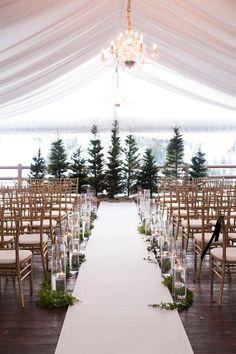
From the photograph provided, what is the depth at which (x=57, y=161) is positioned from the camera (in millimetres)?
12492

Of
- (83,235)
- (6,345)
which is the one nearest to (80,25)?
(83,235)

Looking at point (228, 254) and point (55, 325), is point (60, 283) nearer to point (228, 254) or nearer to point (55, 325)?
point (55, 325)

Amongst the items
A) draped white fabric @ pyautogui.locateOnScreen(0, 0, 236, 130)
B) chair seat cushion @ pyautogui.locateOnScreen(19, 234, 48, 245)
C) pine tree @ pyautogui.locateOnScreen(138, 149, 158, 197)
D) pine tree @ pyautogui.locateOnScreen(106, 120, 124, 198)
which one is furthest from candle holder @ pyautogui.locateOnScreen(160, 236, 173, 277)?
pine tree @ pyautogui.locateOnScreen(138, 149, 158, 197)

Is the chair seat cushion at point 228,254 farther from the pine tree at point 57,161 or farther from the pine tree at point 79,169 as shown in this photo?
the pine tree at point 57,161

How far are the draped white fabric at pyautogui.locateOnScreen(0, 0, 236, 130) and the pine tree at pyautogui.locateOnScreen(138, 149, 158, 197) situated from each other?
363 cm

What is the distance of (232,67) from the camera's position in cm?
722

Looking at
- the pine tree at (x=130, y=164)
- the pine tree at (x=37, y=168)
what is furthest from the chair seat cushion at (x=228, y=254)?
the pine tree at (x=37, y=168)

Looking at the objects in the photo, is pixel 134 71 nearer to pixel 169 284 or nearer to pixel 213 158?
pixel 213 158

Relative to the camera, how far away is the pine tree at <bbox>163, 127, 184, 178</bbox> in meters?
12.7

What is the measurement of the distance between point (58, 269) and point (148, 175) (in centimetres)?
826

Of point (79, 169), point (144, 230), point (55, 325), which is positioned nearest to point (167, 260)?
point (55, 325)

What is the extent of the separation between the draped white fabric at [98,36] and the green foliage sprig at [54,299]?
11.3 ft

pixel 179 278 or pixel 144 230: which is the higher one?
pixel 144 230

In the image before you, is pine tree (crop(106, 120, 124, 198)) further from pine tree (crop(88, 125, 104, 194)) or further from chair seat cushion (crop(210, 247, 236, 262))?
chair seat cushion (crop(210, 247, 236, 262))
